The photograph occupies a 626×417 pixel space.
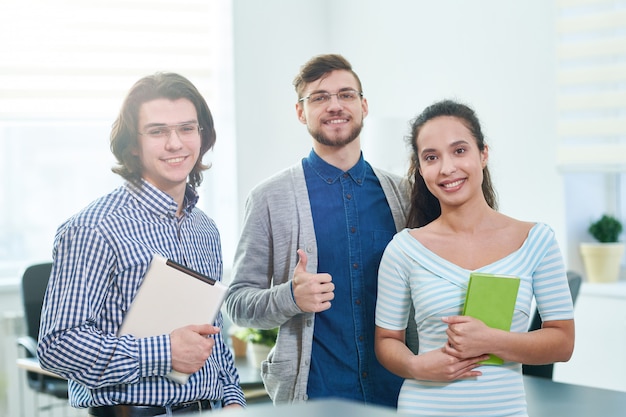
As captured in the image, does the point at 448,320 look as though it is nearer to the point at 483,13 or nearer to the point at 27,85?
the point at 483,13

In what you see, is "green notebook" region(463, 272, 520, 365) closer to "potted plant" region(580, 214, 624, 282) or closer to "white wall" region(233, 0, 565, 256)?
"white wall" region(233, 0, 565, 256)

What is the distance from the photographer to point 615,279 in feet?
13.5

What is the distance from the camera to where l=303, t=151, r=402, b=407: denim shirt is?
219cm

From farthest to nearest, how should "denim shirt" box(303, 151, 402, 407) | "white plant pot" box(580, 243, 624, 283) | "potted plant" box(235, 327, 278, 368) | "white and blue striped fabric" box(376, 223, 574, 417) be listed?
"white plant pot" box(580, 243, 624, 283) → "potted plant" box(235, 327, 278, 368) → "denim shirt" box(303, 151, 402, 407) → "white and blue striped fabric" box(376, 223, 574, 417)

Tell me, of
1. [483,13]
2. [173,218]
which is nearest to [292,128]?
[483,13]

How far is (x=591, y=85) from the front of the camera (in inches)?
162

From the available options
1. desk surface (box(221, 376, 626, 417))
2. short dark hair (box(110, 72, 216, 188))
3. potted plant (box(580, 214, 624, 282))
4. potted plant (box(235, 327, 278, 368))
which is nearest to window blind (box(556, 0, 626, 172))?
potted plant (box(580, 214, 624, 282))

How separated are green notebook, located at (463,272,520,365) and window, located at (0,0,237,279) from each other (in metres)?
3.55

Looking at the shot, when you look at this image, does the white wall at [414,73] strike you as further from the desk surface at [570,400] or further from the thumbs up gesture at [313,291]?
the thumbs up gesture at [313,291]

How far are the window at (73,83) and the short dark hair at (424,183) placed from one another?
3093mm

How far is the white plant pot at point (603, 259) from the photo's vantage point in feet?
13.4

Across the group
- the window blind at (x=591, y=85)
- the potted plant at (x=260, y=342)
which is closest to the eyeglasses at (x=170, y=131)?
the potted plant at (x=260, y=342)

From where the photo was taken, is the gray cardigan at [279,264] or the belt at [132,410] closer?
the belt at [132,410]

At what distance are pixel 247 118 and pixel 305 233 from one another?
10.3 ft
